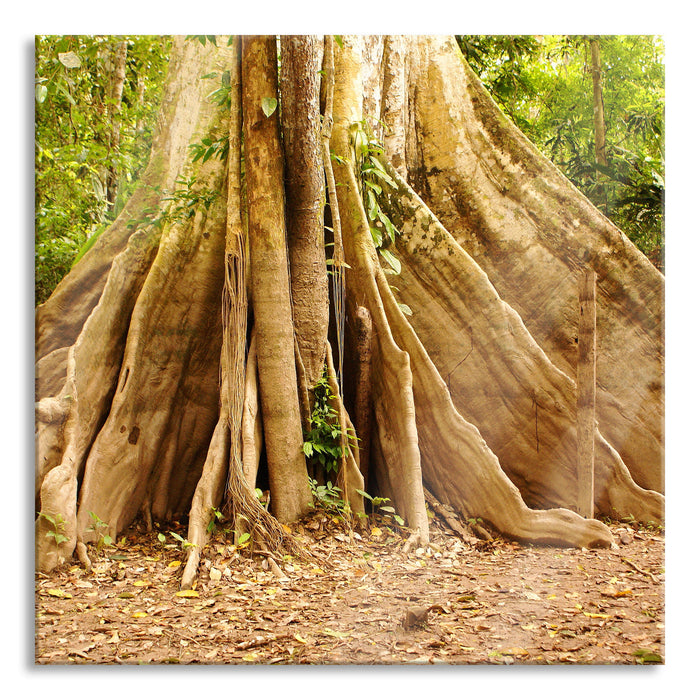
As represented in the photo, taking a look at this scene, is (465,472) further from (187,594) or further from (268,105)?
(268,105)

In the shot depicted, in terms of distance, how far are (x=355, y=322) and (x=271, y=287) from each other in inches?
24.1

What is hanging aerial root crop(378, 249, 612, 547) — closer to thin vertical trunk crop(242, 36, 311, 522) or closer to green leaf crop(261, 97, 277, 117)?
thin vertical trunk crop(242, 36, 311, 522)

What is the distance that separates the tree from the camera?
9.86 feet

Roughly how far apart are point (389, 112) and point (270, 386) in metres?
2.35

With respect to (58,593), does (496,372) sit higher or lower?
higher

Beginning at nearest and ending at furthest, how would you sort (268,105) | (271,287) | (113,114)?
(268,105) → (271,287) → (113,114)

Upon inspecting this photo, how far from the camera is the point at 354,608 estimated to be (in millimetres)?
2373

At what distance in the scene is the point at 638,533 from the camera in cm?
316

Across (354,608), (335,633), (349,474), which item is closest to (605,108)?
(349,474)

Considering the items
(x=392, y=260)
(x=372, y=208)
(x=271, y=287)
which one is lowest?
(x=271, y=287)

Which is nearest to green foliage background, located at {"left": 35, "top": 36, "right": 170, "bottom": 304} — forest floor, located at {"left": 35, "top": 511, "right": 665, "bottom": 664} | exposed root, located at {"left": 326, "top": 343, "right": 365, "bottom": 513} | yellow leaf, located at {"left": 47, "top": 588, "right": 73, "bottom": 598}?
yellow leaf, located at {"left": 47, "top": 588, "right": 73, "bottom": 598}

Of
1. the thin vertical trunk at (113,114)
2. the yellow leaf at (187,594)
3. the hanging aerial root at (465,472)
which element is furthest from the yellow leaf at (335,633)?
the thin vertical trunk at (113,114)
